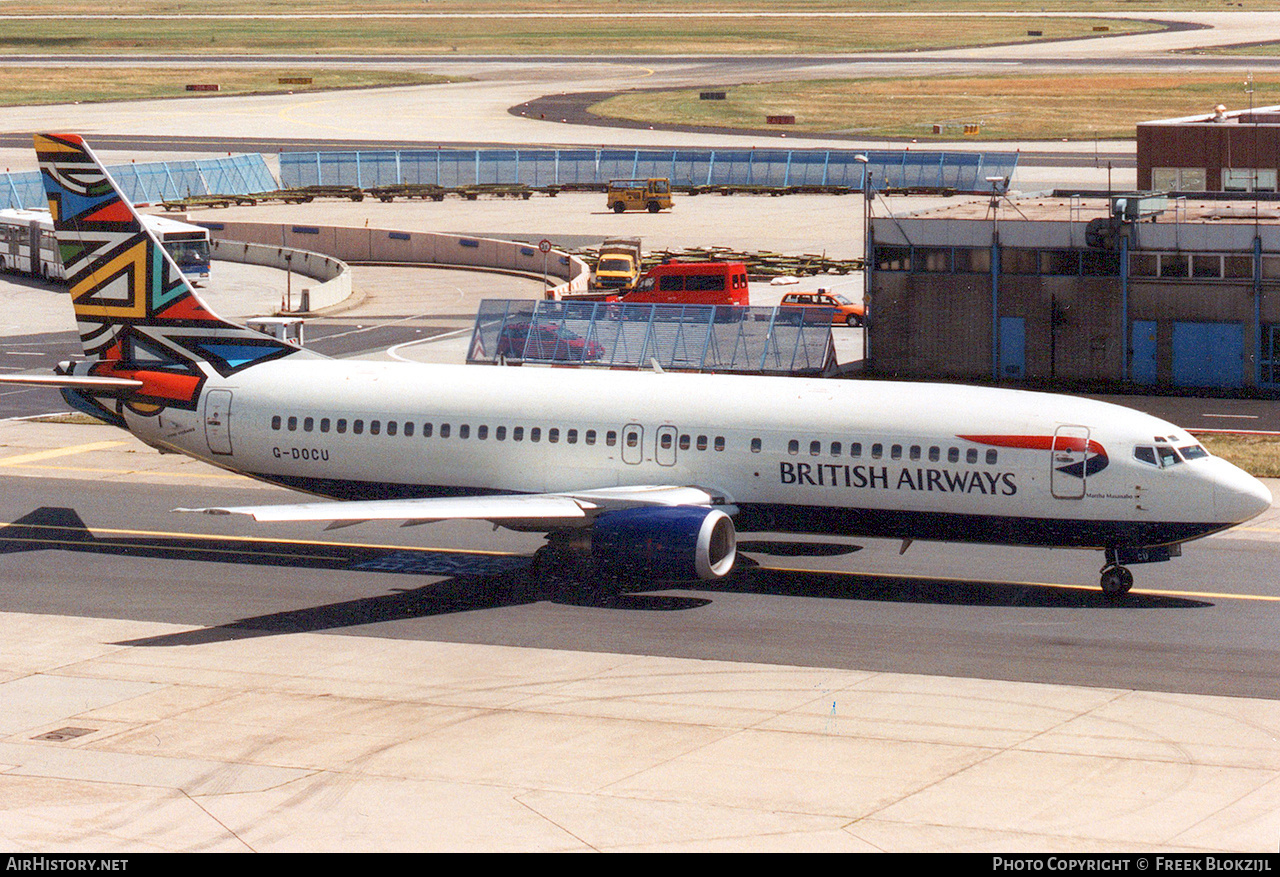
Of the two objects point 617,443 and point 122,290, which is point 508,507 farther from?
point 122,290

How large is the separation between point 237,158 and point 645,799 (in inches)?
4454

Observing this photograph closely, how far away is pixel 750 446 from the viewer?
36.8 meters

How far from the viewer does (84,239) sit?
139 feet

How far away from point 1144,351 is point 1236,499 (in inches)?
1203

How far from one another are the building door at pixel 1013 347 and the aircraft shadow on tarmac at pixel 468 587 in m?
27.3

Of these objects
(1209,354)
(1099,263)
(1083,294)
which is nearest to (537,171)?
(1083,294)

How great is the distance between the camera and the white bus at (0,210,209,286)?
92.2 metres

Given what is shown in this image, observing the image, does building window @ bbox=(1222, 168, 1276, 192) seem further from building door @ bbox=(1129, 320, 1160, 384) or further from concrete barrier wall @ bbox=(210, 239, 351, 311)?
concrete barrier wall @ bbox=(210, 239, 351, 311)

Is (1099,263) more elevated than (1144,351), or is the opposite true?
(1099,263)

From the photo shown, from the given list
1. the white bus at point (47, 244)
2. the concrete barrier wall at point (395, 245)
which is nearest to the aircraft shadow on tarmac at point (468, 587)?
the white bus at point (47, 244)

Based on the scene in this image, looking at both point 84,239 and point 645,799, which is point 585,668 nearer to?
point 645,799

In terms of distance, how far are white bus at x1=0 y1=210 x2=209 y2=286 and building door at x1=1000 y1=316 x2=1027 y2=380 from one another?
44861 mm

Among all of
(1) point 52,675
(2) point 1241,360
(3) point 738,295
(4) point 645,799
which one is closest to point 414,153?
(3) point 738,295

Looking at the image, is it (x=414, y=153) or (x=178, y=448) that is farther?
(x=414, y=153)
